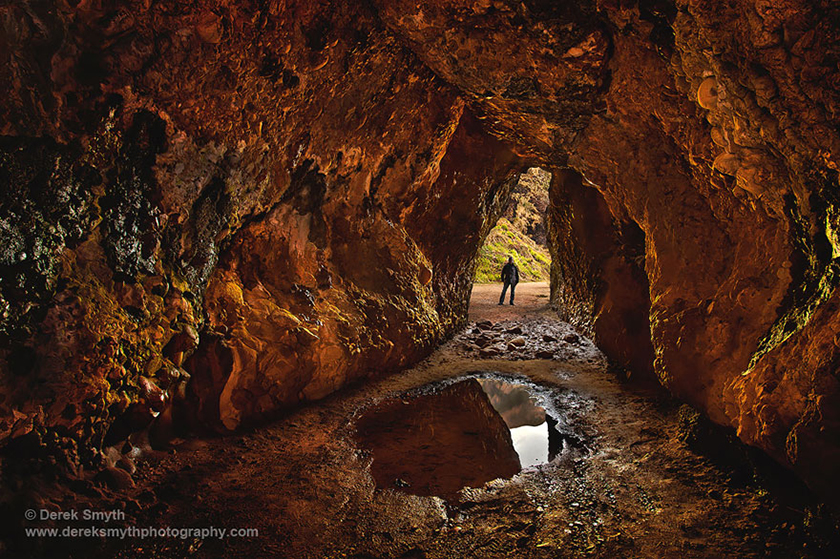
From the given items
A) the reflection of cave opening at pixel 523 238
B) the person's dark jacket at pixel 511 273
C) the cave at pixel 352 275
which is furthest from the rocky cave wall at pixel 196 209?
the reflection of cave opening at pixel 523 238

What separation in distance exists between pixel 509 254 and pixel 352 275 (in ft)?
48.9

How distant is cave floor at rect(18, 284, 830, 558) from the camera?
225cm

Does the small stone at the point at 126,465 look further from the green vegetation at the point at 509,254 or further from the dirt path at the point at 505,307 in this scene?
the green vegetation at the point at 509,254

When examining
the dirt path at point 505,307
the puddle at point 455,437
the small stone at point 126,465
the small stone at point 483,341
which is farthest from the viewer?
the dirt path at point 505,307

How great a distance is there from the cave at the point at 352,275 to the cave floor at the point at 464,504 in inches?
0.8

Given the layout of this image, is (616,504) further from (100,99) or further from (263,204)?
(100,99)

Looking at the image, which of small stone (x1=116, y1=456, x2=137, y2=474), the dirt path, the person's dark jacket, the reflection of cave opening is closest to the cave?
small stone (x1=116, y1=456, x2=137, y2=474)

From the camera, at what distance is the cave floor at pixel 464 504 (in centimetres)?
225

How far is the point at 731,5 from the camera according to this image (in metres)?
2.21

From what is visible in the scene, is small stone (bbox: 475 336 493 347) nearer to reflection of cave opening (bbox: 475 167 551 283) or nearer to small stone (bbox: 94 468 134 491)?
small stone (bbox: 94 468 134 491)

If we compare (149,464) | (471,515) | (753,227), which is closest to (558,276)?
(753,227)

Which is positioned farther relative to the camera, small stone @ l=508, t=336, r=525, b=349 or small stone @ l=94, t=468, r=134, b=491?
small stone @ l=508, t=336, r=525, b=349

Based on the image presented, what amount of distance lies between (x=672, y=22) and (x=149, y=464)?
4.73 metres

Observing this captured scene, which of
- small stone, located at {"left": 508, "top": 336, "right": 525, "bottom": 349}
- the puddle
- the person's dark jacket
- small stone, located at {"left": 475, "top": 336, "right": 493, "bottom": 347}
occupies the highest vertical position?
the person's dark jacket
